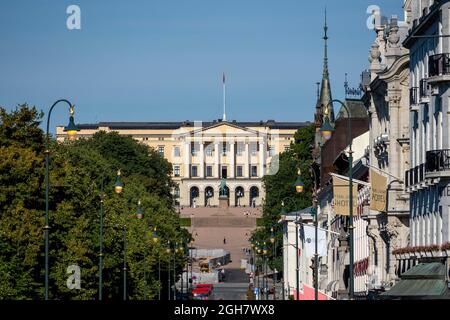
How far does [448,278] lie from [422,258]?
6.01 m

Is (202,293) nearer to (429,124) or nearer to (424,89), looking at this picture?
(424,89)

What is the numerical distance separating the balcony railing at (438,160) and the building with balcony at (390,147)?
12986mm

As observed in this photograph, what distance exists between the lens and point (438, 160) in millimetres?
52438

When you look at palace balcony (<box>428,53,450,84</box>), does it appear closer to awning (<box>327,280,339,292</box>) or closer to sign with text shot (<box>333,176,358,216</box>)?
sign with text shot (<box>333,176,358,216</box>)

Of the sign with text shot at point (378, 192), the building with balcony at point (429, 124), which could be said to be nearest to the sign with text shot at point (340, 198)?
the sign with text shot at point (378, 192)

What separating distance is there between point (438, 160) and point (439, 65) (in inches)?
120

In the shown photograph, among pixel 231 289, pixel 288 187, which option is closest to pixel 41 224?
pixel 288 187

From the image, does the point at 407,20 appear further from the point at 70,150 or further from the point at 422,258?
the point at 70,150

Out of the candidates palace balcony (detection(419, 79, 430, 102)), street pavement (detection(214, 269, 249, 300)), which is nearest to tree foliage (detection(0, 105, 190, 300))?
palace balcony (detection(419, 79, 430, 102))

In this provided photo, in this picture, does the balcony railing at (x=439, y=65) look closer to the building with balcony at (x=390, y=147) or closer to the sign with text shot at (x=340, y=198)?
the sign with text shot at (x=340, y=198)
